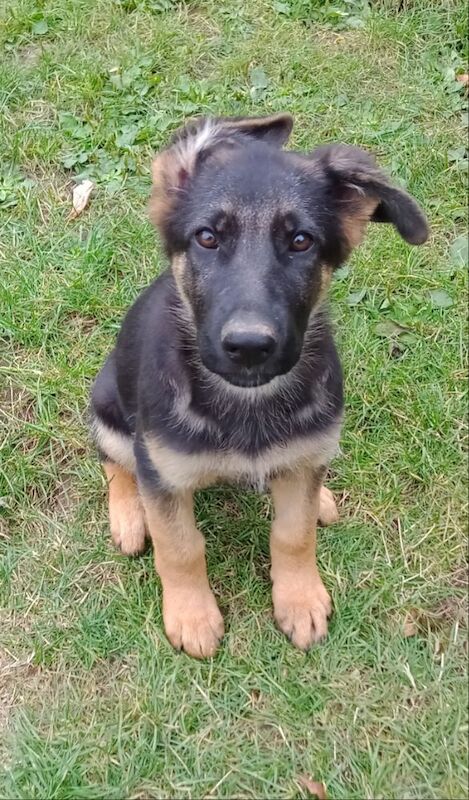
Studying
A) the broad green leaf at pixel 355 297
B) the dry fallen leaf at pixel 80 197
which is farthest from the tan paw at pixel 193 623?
the dry fallen leaf at pixel 80 197

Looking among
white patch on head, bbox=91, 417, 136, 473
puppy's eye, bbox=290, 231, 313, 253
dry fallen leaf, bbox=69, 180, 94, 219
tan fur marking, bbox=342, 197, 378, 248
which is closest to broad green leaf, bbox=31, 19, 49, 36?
dry fallen leaf, bbox=69, 180, 94, 219

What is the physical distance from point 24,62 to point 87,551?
13.2 ft

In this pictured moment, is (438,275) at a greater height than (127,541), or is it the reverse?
(438,275)

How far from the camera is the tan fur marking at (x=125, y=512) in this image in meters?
4.17

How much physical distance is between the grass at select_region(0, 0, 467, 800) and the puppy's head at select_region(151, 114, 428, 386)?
1445 mm

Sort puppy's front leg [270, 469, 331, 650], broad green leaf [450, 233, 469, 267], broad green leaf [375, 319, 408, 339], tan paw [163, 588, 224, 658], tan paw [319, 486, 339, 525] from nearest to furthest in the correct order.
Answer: puppy's front leg [270, 469, 331, 650]
tan paw [163, 588, 224, 658]
tan paw [319, 486, 339, 525]
broad green leaf [375, 319, 408, 339]
broad green leaf [450, 233, 469, 267]

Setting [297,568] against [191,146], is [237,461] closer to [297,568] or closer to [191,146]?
[297,568]

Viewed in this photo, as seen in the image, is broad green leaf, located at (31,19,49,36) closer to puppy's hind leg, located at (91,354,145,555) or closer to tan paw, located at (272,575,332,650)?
puppy's hind leg, located at (91,354,145,555)

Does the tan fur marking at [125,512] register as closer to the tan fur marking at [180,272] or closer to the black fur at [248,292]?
the black fur at [248,292]

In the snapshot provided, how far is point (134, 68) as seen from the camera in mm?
6141

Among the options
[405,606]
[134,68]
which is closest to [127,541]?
[405,606]

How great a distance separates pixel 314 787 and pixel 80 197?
3.85 metres

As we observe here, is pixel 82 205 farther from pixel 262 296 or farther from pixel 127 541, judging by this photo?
pixel 262 296

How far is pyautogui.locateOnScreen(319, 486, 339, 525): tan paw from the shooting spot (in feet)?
13.9
